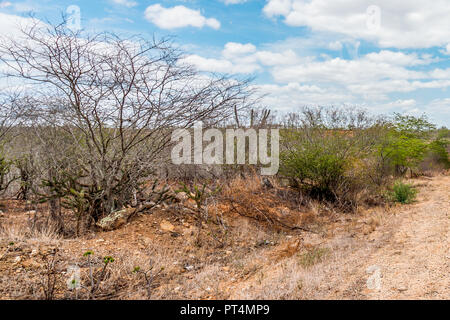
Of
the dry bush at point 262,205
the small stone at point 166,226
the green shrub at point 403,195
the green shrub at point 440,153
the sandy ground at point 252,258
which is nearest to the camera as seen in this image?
the sandy ground at point 252,258

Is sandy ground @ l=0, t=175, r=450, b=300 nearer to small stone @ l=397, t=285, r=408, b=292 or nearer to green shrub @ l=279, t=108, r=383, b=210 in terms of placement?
small stone @ l=397, t=285, r=408, b=292

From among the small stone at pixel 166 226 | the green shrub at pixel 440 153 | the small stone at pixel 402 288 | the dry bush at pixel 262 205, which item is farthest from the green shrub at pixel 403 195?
the green shrub at pixel 440 153

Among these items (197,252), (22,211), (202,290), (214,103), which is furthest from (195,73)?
(22,211)

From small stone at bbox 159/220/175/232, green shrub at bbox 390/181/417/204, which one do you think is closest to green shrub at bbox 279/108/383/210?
green shrub at bbox 390/181/417/204

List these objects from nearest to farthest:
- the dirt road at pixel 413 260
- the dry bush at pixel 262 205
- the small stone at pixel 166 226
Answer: the dirt road at pixel 413 260 < the small stone at pixel 166 226 < the dry bush at pixel 262 205

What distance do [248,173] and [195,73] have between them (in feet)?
15.5

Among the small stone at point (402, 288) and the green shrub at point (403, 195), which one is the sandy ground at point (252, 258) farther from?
the green shrub at point (403, 195)

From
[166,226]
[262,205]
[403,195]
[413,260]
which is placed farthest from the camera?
[403,195]

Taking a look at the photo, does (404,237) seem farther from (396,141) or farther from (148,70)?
(396,141)

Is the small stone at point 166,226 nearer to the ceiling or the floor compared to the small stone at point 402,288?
nearer to the ceiling

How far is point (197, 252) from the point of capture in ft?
18.4

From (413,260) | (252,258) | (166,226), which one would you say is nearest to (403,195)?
(413,260)

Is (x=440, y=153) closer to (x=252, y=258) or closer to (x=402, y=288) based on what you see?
(x=252, y=258)

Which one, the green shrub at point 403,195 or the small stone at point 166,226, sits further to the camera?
the green shrub at point 403,195
